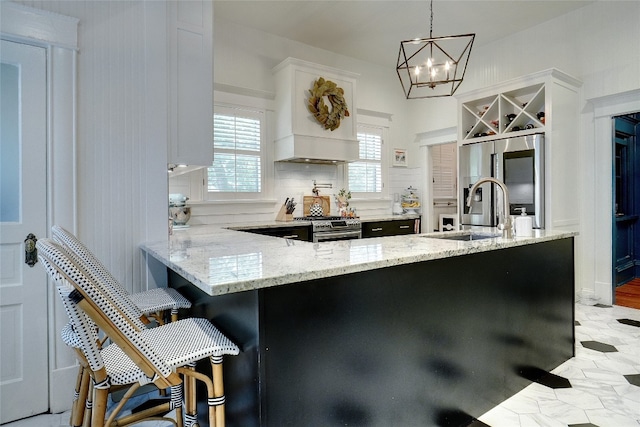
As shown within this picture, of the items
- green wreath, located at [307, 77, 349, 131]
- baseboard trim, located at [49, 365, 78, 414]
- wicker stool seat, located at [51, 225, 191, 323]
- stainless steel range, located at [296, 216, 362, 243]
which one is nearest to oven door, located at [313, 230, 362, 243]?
stainless steel range, located at [296, 216, 362, 243]

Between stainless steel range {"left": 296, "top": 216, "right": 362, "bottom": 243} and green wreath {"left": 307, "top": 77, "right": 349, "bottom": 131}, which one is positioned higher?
green wreath {"left": 307, "top": 77, "right": 349, "bottom": 131}

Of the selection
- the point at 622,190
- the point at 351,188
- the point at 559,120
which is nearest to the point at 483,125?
the point at 559,120

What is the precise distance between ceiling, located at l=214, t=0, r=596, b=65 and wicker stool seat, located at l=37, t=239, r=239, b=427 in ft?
12.2

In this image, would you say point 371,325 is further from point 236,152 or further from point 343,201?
point 343,201

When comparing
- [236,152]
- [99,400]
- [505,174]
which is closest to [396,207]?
[505,174]

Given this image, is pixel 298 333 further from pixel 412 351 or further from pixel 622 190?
pixel 622 190

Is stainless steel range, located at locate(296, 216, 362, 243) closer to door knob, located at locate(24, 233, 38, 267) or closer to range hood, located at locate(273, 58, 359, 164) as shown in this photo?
range hood, located at locate(273, 58, 359, 164)

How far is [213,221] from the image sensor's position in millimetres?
4191

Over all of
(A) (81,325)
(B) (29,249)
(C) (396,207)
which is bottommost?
(A) (81,325)

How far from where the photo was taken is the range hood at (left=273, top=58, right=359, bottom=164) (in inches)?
173

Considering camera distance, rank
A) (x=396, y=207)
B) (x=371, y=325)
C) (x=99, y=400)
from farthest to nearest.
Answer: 1. (x=396, y=207)
2. (x=371, y=325)
3. (x=99, y=400)

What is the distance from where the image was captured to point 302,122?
4.45 m

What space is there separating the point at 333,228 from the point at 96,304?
3530mm

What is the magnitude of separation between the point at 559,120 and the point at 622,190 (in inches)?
90.1
